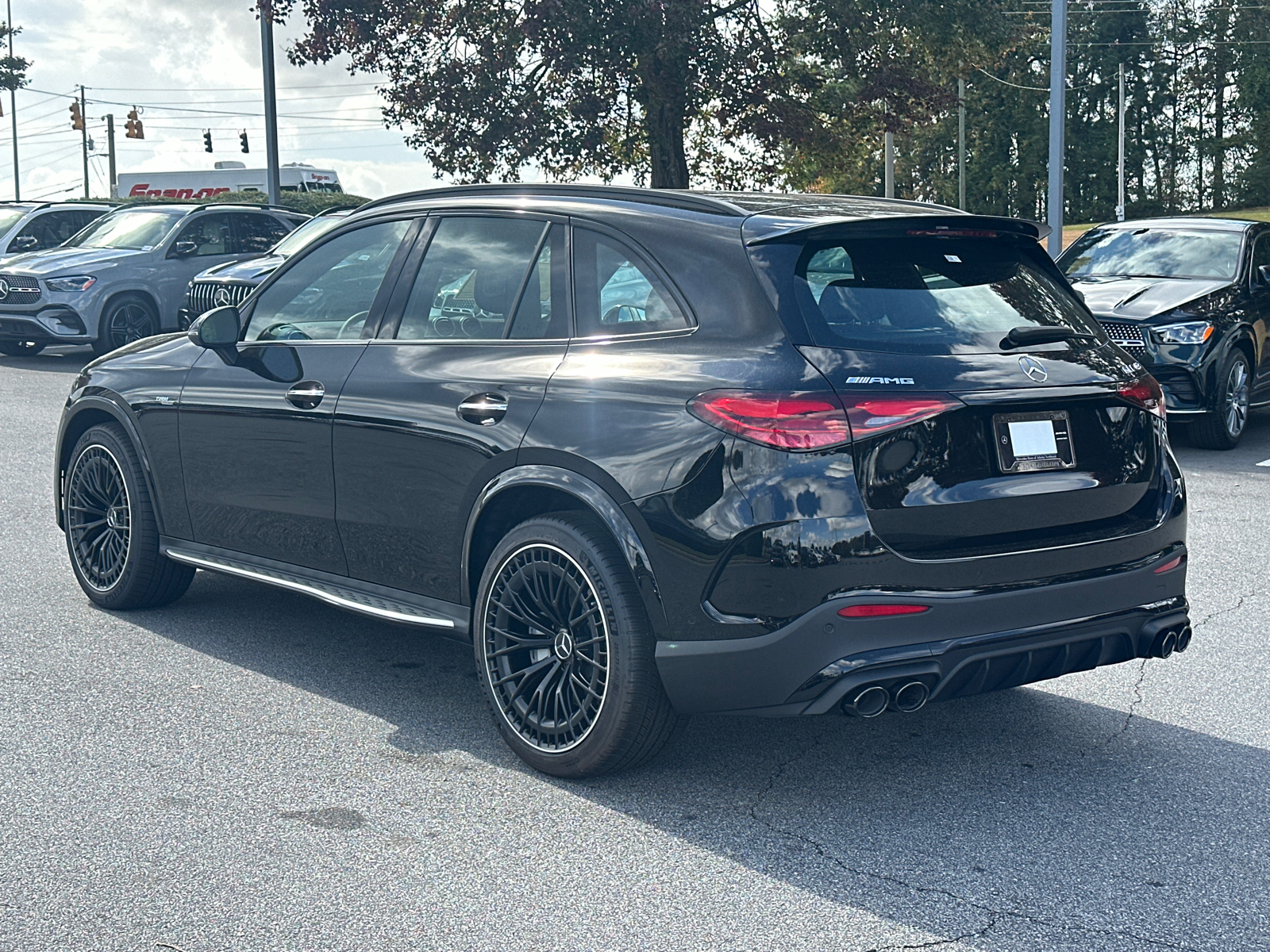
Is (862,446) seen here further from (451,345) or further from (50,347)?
(50,347)

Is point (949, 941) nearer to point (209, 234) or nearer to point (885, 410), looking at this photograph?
point (885, 410)

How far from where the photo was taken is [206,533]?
5895mm

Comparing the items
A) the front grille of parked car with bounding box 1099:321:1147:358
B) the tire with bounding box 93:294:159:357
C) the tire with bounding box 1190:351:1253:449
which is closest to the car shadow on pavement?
the front grille of parked car with bounding box 1099:321:1147:358

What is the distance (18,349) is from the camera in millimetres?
20766

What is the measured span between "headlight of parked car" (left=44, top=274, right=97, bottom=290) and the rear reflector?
15.8 meters

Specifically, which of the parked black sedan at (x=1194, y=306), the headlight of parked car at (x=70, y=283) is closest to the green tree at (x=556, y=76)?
the headlight of parked car at (x=70, y=283)

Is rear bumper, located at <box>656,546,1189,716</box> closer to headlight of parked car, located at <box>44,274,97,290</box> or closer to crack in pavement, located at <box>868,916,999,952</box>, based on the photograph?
crack in pavement, located at <box>868,916,999,952</box>

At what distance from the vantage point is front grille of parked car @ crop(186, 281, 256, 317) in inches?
623

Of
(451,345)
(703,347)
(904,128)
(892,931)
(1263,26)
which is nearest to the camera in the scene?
(892,931)

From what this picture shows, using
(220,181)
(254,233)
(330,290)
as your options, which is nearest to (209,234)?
(254,233)

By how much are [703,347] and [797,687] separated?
3.21 ft

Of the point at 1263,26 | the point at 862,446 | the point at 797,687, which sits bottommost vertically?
the point at 797,687

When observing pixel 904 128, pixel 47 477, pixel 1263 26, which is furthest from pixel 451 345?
pixel 1263 26

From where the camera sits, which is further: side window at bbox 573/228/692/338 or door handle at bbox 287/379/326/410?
door handle at bbox 287/379/326/410
